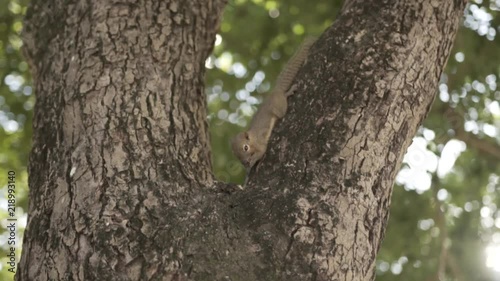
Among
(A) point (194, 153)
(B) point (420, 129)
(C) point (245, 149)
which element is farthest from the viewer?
(B) point (420, 129)

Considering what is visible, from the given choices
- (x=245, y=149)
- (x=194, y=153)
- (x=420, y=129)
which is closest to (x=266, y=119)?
(x=245, y=149)

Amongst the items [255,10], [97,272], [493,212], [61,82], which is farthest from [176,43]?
[493,212]

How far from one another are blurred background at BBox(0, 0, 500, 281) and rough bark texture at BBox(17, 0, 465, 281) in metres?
1.94

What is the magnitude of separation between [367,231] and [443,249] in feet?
8.80

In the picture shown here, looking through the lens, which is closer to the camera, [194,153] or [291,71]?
[194,153]

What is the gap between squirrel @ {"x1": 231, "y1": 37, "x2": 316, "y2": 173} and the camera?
3.04m

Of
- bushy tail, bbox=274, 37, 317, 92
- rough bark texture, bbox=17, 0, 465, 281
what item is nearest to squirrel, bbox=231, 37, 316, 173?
bushy tail, bbox=274, 37, 317, 92

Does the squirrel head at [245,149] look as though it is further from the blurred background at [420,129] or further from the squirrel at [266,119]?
the blurred background at [420,129]

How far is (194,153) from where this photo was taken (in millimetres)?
2684

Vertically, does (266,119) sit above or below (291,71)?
below

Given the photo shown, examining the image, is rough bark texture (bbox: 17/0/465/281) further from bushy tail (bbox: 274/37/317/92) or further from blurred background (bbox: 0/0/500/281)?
blurred background (bbox: 0/0/500/281)

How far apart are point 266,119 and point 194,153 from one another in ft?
2.26

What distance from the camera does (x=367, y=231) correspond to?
91.5 inches

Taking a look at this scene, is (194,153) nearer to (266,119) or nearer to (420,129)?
(266,119)
